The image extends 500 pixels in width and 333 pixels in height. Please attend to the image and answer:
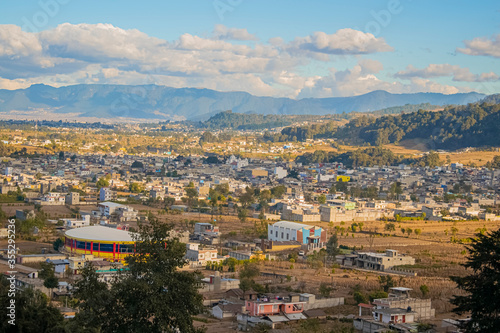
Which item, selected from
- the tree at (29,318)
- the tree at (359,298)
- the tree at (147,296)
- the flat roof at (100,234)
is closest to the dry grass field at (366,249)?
the tree at (359,298)

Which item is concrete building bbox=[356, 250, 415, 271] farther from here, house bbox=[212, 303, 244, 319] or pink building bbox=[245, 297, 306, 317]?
house bbox=[212, 303, 244, 319]

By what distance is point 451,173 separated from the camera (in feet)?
242

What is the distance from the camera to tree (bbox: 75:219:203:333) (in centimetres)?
1134

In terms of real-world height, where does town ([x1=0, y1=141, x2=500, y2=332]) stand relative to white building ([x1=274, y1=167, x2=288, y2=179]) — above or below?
below

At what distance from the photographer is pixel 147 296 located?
37.2ft

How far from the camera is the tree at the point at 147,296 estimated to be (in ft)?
37.2

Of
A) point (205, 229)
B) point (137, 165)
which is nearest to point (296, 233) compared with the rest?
point (205, 229)

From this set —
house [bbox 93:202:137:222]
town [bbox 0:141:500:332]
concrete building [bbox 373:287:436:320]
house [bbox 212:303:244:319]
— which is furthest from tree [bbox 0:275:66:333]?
house [bbox 93:202:137:222]

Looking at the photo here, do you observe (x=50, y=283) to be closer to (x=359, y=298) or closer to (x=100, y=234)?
(x=100, y=234)

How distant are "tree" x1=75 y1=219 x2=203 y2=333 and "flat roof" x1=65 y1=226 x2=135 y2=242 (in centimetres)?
1597

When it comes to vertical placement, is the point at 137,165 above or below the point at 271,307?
above

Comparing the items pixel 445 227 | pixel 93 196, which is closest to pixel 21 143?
pixel 93 196

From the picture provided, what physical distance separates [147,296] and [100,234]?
17999mm

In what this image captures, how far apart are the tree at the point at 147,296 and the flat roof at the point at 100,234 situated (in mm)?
15974
